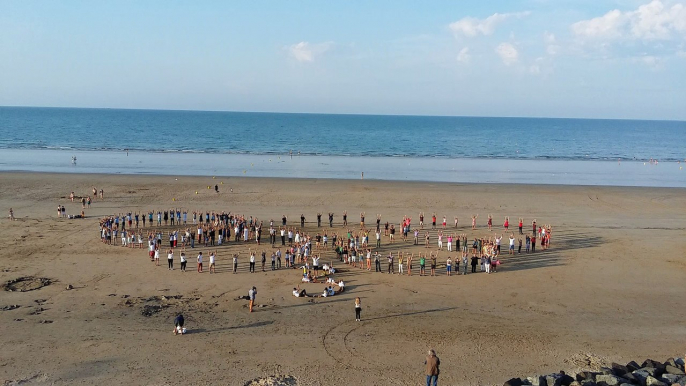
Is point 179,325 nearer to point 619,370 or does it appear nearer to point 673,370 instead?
point 619,370

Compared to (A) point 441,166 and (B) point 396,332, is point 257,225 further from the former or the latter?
(A) point 441,166

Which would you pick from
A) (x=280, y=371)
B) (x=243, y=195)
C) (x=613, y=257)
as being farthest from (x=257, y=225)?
(x=613, y=257)

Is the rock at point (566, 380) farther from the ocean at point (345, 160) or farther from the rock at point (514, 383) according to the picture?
the ocean at point (345, 160)

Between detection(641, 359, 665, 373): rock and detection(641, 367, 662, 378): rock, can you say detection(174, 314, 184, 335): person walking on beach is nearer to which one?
detection(641, 367, 662, 378): rock

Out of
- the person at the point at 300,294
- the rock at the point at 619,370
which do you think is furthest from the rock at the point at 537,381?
the person at the point at 300,294

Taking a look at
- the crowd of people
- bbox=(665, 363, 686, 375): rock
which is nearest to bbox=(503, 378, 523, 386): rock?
bbox=(665, 363, 686, 375): rock

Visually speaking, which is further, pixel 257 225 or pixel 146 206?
pixel 146 206
